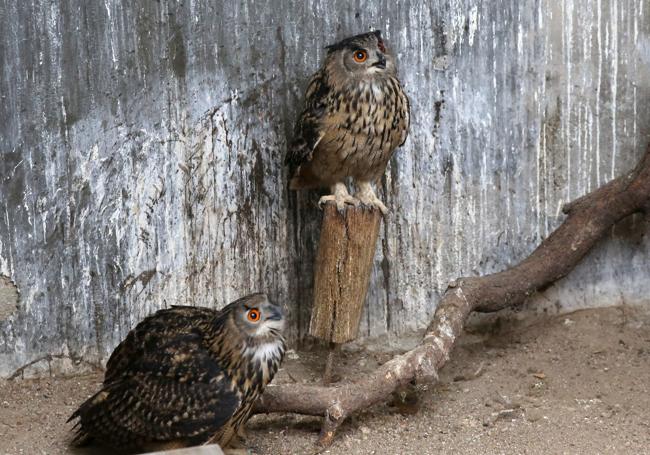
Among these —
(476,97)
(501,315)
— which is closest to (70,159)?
(476,97)

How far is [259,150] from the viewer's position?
16.9 ft

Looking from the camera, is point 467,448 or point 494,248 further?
point 494,248

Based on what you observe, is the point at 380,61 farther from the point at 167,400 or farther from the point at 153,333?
the point at 167,400

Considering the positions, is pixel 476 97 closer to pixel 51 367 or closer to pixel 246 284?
pixel 246 284

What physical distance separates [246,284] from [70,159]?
3.76 ft

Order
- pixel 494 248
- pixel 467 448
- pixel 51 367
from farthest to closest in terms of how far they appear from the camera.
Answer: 1. pixel 494 248
2. pixel 51 367
3. pixel 467 448

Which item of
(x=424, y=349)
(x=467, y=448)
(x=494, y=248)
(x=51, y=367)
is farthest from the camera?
(x=494, y=248)

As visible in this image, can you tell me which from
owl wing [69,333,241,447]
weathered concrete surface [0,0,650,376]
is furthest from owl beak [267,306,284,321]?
weathered concrete surface [0,0,650,376]

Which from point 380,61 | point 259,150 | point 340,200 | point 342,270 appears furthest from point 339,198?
point 380,61

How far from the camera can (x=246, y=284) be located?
5.27m

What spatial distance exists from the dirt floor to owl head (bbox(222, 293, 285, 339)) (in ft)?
2.13

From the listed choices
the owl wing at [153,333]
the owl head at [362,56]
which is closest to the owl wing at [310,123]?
the owl head at [362,56]

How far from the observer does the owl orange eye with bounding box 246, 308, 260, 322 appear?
4160 millimetres

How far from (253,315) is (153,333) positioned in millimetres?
497
